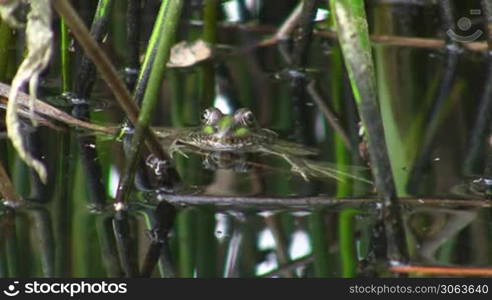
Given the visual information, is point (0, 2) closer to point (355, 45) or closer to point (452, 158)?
point (355, 45)

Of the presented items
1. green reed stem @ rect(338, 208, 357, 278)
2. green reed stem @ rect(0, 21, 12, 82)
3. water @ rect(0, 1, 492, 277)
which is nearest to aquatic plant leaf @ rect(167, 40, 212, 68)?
water @ rect(0, 1, 492, 277)

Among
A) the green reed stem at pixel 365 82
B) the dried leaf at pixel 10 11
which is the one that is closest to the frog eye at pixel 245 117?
the green reed stem at pixel 365 82

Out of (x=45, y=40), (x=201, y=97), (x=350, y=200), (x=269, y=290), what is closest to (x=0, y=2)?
(x=45, y=40)

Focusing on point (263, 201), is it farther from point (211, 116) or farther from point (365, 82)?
point (211, 116)

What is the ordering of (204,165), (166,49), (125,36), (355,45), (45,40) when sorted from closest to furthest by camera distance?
(45,40) → (355,45) → (166,49) → (204,165) → (125,36)

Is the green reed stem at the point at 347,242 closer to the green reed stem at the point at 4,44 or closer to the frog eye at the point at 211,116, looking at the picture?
the frog eye at the point at 211,116

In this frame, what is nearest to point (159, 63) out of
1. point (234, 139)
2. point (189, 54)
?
point (234, 139)
